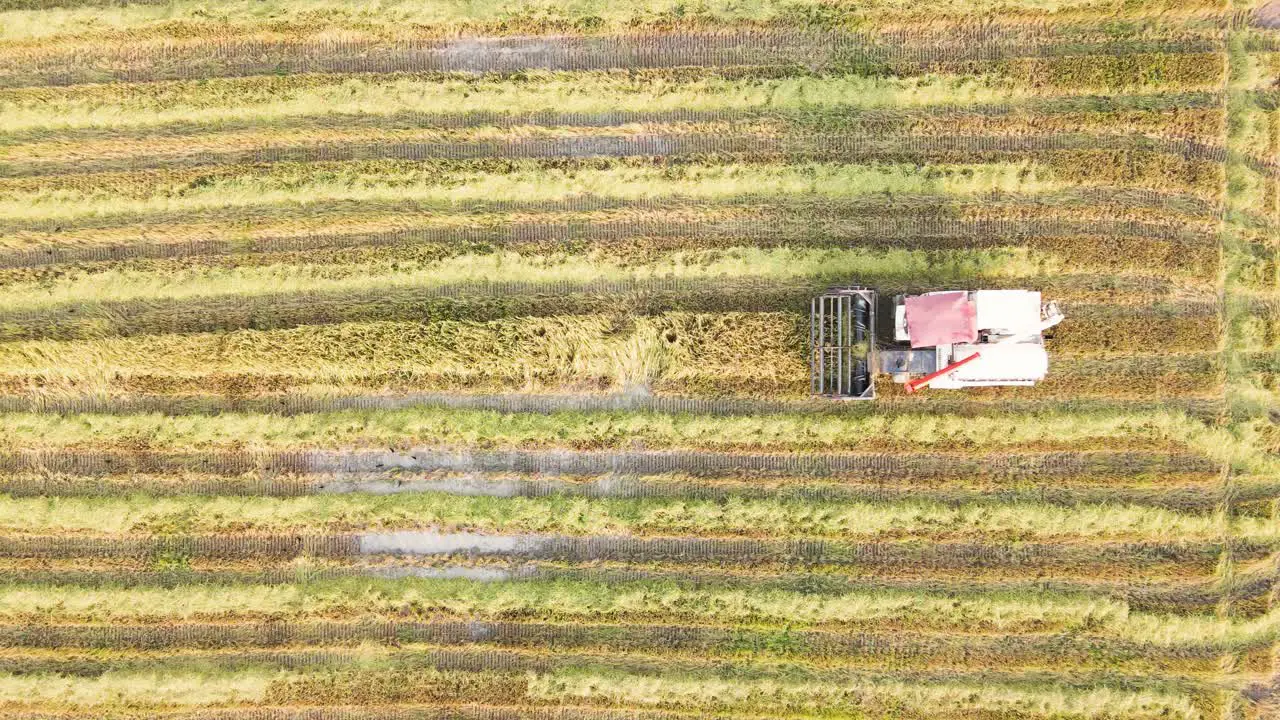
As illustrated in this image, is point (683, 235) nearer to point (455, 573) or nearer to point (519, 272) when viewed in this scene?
point (519, 272)

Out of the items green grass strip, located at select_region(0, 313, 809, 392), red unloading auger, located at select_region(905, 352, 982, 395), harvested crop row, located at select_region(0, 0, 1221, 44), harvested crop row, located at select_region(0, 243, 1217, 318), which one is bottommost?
red unloading auger, located at select_region(905, 352, 982, 395)

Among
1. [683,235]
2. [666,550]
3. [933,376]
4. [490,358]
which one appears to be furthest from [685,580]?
[683,235]

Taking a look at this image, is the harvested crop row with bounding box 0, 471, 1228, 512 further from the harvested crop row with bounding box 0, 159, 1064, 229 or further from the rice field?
the harvested crop row with bounding box 0, 159, 1064, 229

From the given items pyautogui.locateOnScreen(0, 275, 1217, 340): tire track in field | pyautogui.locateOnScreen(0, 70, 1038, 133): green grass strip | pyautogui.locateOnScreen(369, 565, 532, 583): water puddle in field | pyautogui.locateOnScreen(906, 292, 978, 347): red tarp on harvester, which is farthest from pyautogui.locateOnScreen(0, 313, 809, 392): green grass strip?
pyautogui.locateOnScreen(0, 70, 1038, 133): green grass strip

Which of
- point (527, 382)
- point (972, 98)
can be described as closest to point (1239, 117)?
point (972, 98)

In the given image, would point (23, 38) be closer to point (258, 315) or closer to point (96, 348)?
point (96, 348)

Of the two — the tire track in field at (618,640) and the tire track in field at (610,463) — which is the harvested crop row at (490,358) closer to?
the tire track in field at (610,463)
